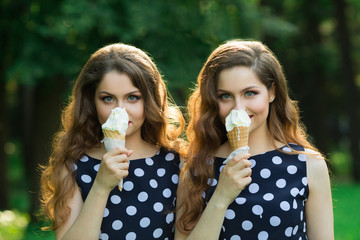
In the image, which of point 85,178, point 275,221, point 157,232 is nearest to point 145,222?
point 157,232

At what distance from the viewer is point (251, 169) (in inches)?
120

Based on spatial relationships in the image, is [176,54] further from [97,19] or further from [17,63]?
[17,63]

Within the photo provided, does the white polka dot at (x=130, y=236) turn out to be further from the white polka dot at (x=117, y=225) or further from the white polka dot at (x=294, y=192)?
the white polka dot at (x=294, y=192)

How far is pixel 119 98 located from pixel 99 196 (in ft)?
2.06

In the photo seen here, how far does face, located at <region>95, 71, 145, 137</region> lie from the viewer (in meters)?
3.04

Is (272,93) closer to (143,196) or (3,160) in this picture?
(143,196)

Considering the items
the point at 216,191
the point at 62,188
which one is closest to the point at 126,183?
the point at 62,188

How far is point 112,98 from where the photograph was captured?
307 cm

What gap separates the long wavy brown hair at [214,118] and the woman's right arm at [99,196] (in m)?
0.48

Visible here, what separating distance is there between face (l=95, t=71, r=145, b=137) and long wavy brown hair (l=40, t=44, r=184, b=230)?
44 mm

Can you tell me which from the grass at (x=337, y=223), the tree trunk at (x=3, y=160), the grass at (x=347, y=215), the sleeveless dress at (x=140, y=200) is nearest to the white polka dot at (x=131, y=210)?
the sleeveless dress at (x=140, y=200)

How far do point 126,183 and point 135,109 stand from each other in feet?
1.69

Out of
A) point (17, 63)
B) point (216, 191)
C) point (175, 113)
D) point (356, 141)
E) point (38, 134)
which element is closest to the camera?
point (216, 191)

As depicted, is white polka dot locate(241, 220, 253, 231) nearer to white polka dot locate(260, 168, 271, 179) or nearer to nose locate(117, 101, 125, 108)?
white polka dot locate(260, 168, 271, 179)
